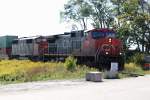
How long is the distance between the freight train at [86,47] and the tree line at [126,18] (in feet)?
32.2

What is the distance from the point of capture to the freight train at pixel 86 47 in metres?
28.9

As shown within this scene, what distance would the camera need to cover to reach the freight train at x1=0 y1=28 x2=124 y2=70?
28859mm

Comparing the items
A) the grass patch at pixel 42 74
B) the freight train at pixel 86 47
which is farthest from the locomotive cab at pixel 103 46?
the grass patch at pixel 42 74

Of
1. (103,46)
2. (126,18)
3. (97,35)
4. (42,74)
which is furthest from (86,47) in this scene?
(126,18)

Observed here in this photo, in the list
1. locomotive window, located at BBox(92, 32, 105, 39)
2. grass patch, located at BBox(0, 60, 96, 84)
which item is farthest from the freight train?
grass patch, located at BBox(0, 60, 96, 84)

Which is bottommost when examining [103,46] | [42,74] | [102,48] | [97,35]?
[42,74]

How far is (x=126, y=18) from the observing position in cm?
4725

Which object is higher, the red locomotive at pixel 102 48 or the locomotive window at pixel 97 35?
the locomotive window at pixel 97 35

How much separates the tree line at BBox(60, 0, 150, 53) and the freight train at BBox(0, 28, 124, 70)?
9819 millimetres

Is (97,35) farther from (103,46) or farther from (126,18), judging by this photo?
(126,18)

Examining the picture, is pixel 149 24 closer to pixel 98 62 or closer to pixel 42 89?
pixel 98 62

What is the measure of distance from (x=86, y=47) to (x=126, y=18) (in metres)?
18.6

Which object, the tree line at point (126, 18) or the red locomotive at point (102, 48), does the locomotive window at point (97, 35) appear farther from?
the tree line at point (126, 18)

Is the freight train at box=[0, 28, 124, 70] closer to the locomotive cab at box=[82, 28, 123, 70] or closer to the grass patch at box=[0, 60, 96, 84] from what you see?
the locomotive cab at box=[82, 28, 123, 70]
